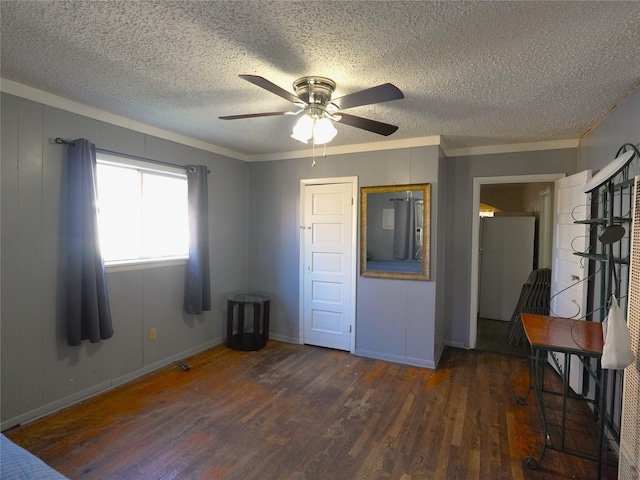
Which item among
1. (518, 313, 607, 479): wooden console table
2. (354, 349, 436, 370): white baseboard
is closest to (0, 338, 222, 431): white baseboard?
(354, 349, 436, 370): white baseboard

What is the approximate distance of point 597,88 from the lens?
2.20 meters

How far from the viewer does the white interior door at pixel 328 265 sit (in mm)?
3871

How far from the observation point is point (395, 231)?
3.62 metres

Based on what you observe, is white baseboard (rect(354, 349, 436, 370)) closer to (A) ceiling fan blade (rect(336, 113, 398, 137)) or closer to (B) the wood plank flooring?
(B) the wood plank flooring

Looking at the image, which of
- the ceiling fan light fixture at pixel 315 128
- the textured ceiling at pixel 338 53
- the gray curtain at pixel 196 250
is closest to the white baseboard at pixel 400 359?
the gray curtain at pixel 196 250

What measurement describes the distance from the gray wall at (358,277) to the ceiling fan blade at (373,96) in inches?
70.0

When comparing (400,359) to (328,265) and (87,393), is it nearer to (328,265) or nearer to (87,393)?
(328,265)

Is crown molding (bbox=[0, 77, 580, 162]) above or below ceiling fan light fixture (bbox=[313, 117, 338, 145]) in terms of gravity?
above

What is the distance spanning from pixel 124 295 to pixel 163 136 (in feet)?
5.20

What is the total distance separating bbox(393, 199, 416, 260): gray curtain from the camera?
3.54m

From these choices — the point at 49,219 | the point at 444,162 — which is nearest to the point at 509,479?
the point at 444,162

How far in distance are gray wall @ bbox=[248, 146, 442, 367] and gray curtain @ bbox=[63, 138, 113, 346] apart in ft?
6.65

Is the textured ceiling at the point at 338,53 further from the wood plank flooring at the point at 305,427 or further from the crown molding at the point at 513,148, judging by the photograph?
the wood plank flooring at the point at 305,427

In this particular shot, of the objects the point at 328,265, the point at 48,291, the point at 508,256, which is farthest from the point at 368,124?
the point at 508,256
